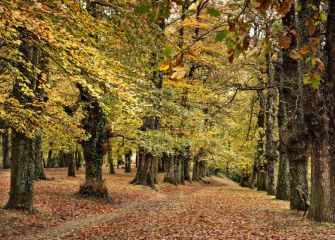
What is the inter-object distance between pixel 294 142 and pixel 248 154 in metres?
25.6

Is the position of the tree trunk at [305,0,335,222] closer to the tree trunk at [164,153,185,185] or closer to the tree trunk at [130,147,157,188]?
the tree trunk at [130,147,157,188]

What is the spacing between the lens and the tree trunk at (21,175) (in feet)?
45.3

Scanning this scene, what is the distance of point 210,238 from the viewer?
1040cm

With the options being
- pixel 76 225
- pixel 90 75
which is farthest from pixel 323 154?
pixel 76 225

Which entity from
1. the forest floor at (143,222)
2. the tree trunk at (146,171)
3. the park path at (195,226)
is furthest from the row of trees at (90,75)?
the park path at (195,226)

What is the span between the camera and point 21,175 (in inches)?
550

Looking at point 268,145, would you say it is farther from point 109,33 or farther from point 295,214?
point 109,33

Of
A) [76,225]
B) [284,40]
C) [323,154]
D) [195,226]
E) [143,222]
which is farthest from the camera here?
[143,222]

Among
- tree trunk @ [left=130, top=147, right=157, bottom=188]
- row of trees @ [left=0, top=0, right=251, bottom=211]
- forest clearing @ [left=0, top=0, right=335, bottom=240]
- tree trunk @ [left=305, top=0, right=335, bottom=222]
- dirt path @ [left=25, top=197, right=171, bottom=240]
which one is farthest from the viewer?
tree trunk @ [left=130, top=147, right=157, bottom=188]

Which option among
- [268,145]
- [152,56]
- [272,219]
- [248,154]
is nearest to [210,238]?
[272,219]

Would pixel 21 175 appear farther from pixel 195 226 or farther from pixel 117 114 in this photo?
pixel 195 226

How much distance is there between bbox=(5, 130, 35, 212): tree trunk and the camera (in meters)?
13.8

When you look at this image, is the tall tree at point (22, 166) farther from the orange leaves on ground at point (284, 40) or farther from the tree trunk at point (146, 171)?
the tree trunk at point (146, 171)

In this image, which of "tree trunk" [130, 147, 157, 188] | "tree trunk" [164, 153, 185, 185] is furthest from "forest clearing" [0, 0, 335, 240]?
"tree trunk" [164, 153, 185, 185]
